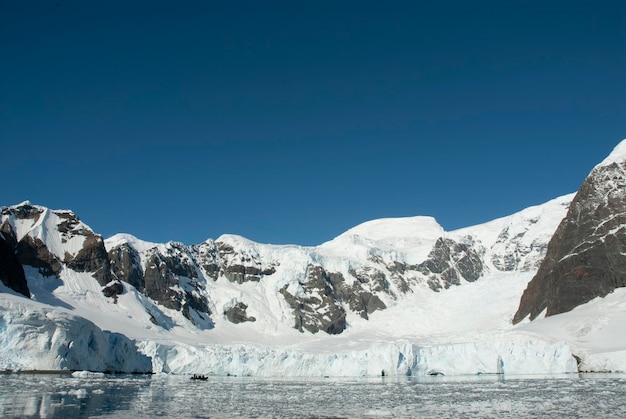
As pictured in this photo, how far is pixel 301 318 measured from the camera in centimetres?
17175

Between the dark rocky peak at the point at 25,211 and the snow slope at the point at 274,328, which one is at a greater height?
the dark rocky peak at the point at 25,211

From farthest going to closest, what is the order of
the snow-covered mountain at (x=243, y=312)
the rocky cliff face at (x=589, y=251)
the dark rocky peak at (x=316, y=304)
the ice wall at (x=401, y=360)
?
1. the dark rocky peak at (x=316, y=304)
2. the rocky cliff face at (x=589, y=251)
3. the snow-covered mountain at (x=243, y=312)
4. the ice wall at (x=401, y=360)

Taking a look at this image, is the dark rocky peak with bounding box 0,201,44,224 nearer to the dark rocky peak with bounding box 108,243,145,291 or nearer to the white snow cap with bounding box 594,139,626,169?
the dark rocky peak with bounding box 108,243,145,291

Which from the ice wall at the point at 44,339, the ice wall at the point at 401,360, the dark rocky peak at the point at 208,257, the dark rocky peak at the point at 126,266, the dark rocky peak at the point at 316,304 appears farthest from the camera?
the dark rocky peak at the point at 208,257

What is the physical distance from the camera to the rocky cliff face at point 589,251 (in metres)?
114

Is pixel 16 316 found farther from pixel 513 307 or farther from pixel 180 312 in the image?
pixel 513 307

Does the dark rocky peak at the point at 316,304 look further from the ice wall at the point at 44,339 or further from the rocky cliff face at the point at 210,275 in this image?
the ice wall at the point at 44,339

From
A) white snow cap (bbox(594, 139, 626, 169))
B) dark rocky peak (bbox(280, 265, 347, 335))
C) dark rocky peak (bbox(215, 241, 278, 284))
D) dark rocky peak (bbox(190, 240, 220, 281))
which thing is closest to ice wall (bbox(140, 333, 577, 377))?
white snow cap (bbox(594, 139, 626, 169))

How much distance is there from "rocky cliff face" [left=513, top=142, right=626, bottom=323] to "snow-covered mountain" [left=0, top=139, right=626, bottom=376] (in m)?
11.2

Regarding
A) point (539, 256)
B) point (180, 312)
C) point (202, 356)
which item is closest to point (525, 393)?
point (202, 356)

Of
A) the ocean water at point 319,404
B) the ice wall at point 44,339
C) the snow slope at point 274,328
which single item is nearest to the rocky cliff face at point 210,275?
the snow slope at point 274,328

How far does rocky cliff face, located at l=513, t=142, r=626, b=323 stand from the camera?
114312 mm

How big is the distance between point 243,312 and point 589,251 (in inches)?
3608

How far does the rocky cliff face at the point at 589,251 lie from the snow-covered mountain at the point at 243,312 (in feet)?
36.8
